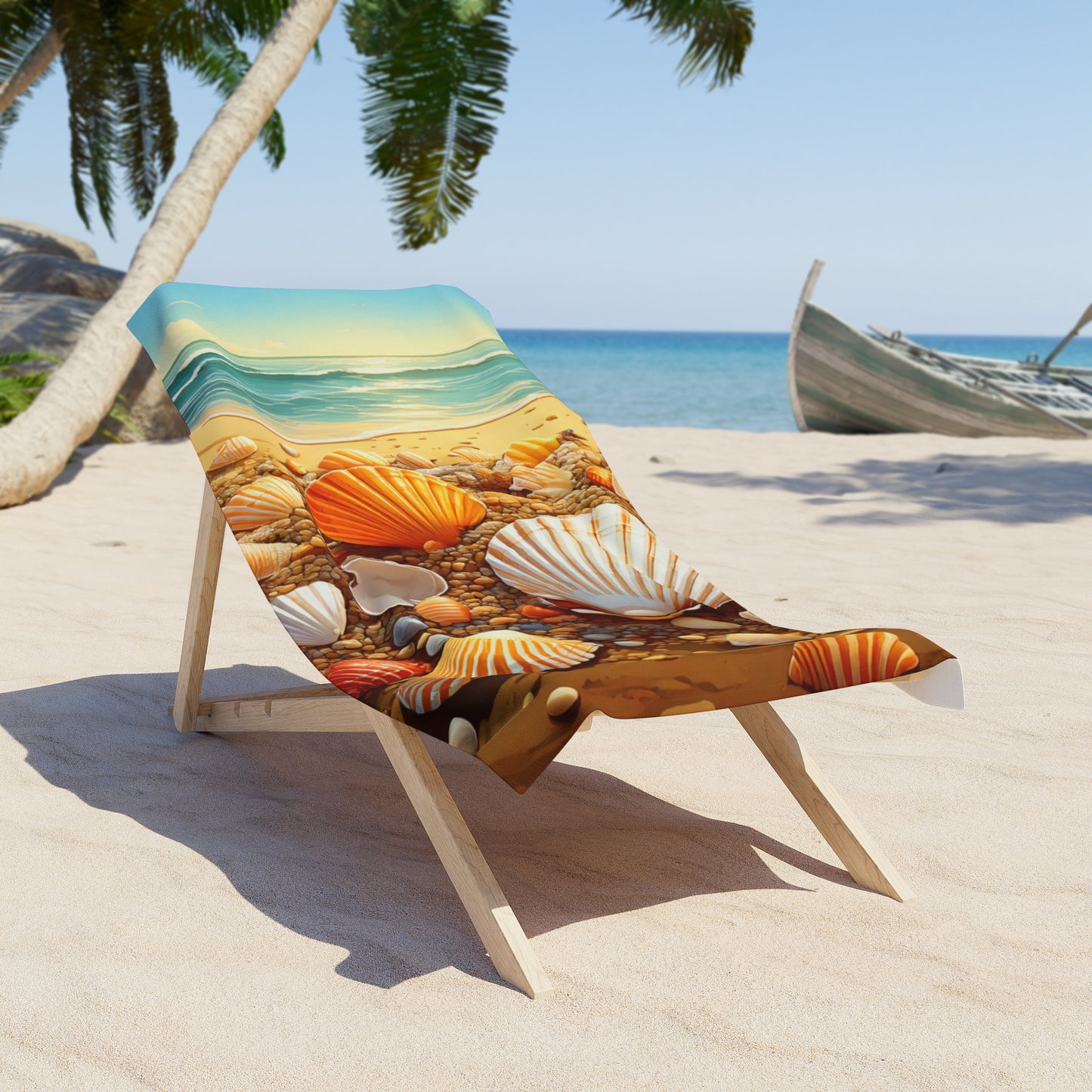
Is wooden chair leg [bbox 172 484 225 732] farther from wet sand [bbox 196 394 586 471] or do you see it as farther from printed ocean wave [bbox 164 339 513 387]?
printed ocean wave [bbox 164 339 513 387]

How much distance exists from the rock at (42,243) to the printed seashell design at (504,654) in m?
12.3

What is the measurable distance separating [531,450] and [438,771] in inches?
42.3

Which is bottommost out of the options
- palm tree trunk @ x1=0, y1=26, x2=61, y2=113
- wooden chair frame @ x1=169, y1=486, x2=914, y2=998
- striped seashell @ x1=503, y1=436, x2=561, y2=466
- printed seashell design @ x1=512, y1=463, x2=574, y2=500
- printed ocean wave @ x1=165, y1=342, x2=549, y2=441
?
wooden chair frame @ x1=169, y1=486, x2=914, y2=998

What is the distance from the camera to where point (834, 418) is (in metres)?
11.4

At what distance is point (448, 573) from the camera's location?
8.26ft

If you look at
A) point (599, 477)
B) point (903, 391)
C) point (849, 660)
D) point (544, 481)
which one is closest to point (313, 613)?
point (544, 481)

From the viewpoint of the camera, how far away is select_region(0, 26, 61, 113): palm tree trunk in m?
10.5

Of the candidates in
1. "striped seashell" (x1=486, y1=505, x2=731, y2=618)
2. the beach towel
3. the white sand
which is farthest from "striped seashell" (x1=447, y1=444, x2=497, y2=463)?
the white sand

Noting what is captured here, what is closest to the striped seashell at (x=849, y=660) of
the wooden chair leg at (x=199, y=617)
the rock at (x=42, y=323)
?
the wooden chair leg at (x=199, y=617)

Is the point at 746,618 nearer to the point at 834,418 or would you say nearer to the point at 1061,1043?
the point at 1061,1043

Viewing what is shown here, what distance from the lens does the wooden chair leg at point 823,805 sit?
2.05m

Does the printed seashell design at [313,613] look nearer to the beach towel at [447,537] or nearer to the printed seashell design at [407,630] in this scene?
the beach towel at [447,537]

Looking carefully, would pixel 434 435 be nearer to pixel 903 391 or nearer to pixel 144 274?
pixel 144 274

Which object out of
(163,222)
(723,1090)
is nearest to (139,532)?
Answer: (163,222)
